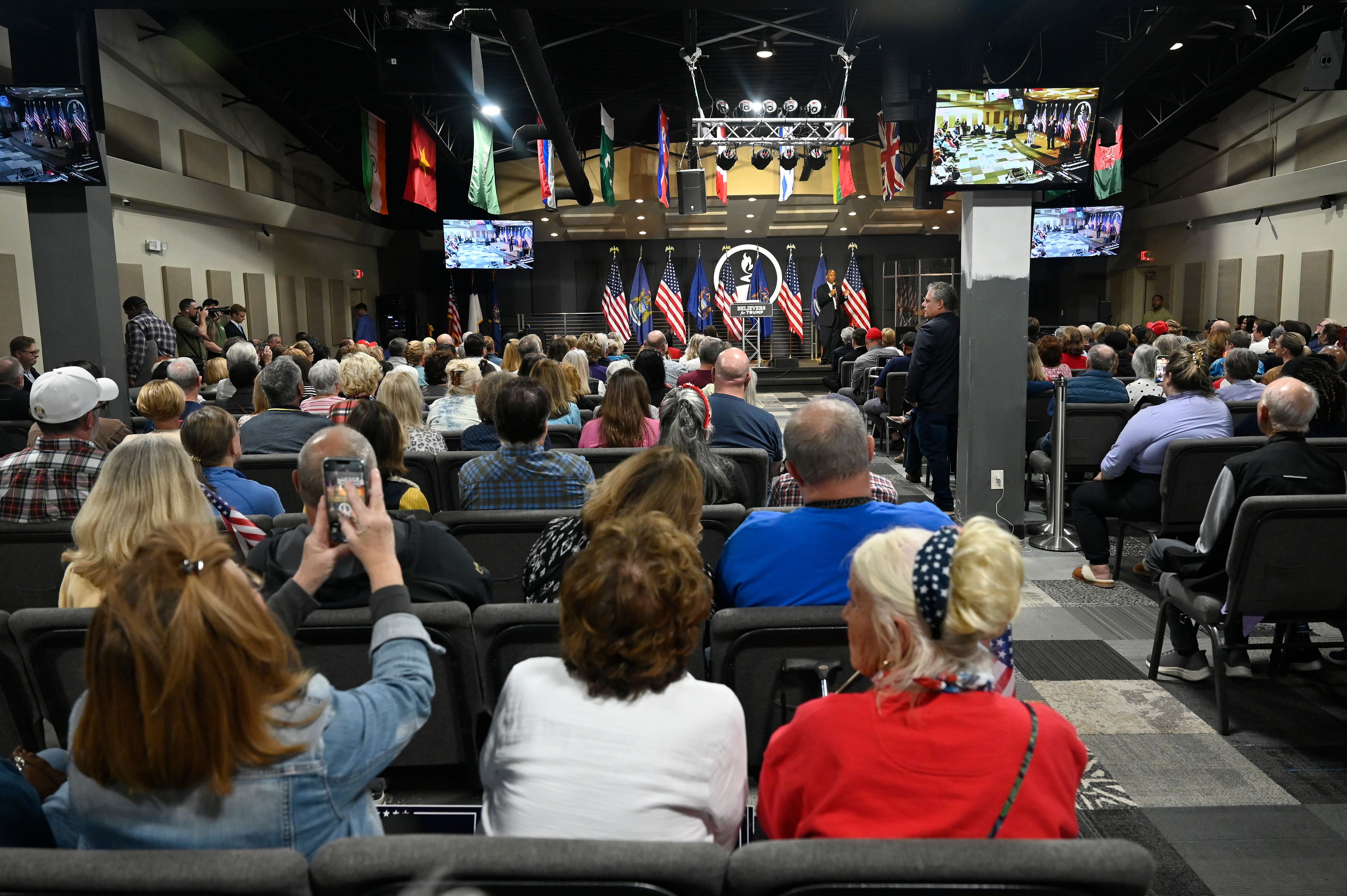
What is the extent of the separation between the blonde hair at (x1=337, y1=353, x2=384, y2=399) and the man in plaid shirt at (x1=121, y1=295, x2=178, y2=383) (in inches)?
177

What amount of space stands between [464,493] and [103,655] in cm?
247

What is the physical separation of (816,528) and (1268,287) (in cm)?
1711

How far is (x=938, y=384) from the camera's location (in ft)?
21.9

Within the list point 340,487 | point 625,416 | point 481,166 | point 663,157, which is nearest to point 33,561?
point 340,487

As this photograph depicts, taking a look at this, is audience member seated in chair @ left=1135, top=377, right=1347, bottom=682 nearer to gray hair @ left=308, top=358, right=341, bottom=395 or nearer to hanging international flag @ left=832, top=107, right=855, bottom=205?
gray hair @ left=308, top=358, right=341, bottom=395

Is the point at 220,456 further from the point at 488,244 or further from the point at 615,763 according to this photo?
the point at 488,244

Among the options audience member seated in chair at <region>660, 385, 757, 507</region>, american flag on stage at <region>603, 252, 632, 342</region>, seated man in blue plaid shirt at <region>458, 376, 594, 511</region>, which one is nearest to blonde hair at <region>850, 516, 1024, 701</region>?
audience member seated in chair at <region>660, 385, 757, 507</region>

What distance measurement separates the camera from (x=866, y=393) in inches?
418

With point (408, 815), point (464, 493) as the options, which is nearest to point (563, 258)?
point (464, 493)

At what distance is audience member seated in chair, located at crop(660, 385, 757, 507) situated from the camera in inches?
142

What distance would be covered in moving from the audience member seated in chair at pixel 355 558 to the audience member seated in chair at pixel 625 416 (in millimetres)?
2179

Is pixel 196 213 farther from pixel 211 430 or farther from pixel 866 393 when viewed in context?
pixel 211 430

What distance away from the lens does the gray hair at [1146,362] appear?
696 cm

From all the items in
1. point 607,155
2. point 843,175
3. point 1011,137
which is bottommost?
point 1011,137
